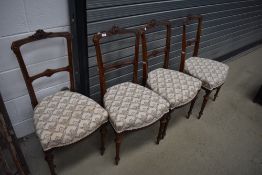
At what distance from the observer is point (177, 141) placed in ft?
6.52

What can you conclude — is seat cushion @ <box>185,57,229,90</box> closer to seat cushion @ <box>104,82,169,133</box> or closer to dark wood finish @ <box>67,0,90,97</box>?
seat cushion @ <box>104,82,169,133</box>

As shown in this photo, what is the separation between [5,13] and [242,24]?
3077 mm

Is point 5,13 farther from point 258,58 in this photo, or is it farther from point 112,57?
point 258,58

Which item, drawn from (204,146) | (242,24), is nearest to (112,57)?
(204,146)

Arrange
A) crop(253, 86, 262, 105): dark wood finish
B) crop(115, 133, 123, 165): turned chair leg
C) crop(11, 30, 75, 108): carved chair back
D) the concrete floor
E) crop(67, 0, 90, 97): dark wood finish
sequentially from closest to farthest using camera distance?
crop(11, 30, 75, 108): carved chair back < crop(67, 0, 90, 97): dark wood finish < crop(115, 133, 123, 165): turned chair leg < the concrete floor < crop(253, 86, 262, 105): dark wood finish

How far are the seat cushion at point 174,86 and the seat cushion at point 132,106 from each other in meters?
0.10

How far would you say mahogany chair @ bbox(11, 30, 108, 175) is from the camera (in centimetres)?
132

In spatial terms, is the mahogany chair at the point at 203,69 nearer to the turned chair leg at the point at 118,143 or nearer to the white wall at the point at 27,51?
the turned chair leg at the point at 118,143

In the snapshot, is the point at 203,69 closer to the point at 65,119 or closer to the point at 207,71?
the point at 207,71

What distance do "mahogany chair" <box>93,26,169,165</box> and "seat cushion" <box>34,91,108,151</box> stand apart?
104 mm

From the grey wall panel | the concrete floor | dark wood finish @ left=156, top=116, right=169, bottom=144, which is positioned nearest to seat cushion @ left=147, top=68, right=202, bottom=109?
dark wood finish @ left=156, top=116, right=169, bottom=144

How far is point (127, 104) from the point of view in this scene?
1595mm

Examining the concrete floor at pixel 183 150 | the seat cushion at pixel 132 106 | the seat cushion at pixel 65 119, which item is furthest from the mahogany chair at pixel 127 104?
the concrete floor at pixel 183 150

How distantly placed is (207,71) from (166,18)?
63 cm
